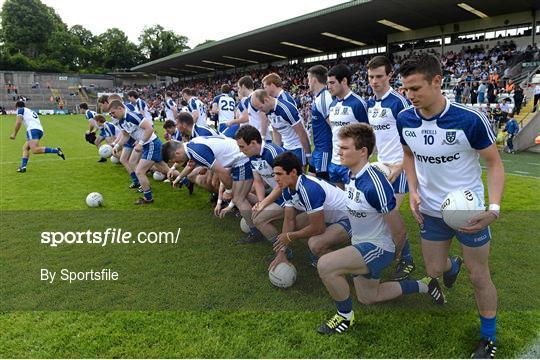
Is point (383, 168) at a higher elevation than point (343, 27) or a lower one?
lower

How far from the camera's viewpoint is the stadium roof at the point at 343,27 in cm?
2373

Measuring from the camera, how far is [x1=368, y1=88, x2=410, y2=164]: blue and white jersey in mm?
4422

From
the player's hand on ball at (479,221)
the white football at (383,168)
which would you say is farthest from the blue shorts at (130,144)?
the player's hand on ball at (479,221)

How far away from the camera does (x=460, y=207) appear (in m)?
2.80

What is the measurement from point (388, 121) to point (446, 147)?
5.44ft

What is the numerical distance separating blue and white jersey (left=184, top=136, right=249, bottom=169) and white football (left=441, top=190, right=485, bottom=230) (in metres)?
3.05

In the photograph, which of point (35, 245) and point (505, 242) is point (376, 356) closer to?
point (505, 242)

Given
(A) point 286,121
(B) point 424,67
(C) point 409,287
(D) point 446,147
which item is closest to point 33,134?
(A) point 286,121

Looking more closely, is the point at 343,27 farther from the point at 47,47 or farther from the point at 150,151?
the point at 47,47

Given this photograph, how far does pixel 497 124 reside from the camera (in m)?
15.9

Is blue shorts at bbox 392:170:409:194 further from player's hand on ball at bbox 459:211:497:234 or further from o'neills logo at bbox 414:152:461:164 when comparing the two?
player's hand on ball at bbox 459:211:497:234

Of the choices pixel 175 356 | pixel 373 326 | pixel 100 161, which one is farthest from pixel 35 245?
pixel 100 161

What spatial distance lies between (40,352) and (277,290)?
2.23 metres
